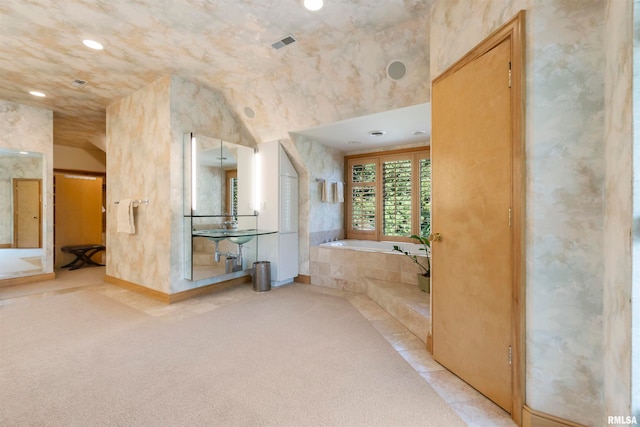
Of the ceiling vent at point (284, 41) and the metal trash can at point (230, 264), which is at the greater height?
the ceiling vent at point (284, 41)

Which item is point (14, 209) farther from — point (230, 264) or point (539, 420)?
point (539, 420)

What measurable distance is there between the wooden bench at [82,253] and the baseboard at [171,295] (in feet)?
5.63

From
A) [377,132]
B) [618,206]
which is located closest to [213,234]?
[377,132]

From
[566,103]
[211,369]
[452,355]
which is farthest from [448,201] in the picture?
[211,369]

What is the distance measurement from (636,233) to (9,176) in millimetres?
6902

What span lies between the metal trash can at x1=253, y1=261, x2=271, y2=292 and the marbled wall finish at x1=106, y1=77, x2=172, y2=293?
3.47 feet

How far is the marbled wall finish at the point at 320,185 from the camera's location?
4.38 m

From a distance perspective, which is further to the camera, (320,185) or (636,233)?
(320,185)

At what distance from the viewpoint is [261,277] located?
398 centimetres

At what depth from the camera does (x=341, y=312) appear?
10.5ft

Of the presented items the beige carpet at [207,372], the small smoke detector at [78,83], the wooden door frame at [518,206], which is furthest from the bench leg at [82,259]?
the wooden door frame at [518,206]

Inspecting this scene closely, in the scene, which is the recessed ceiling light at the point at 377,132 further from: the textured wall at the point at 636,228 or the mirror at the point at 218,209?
the textured wall at the point at 636,228

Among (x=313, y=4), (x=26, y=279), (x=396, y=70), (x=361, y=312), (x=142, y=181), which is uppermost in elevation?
(x=313, y=4)

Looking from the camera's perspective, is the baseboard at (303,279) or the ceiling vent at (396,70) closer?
the ceiling vent at (396,70)
